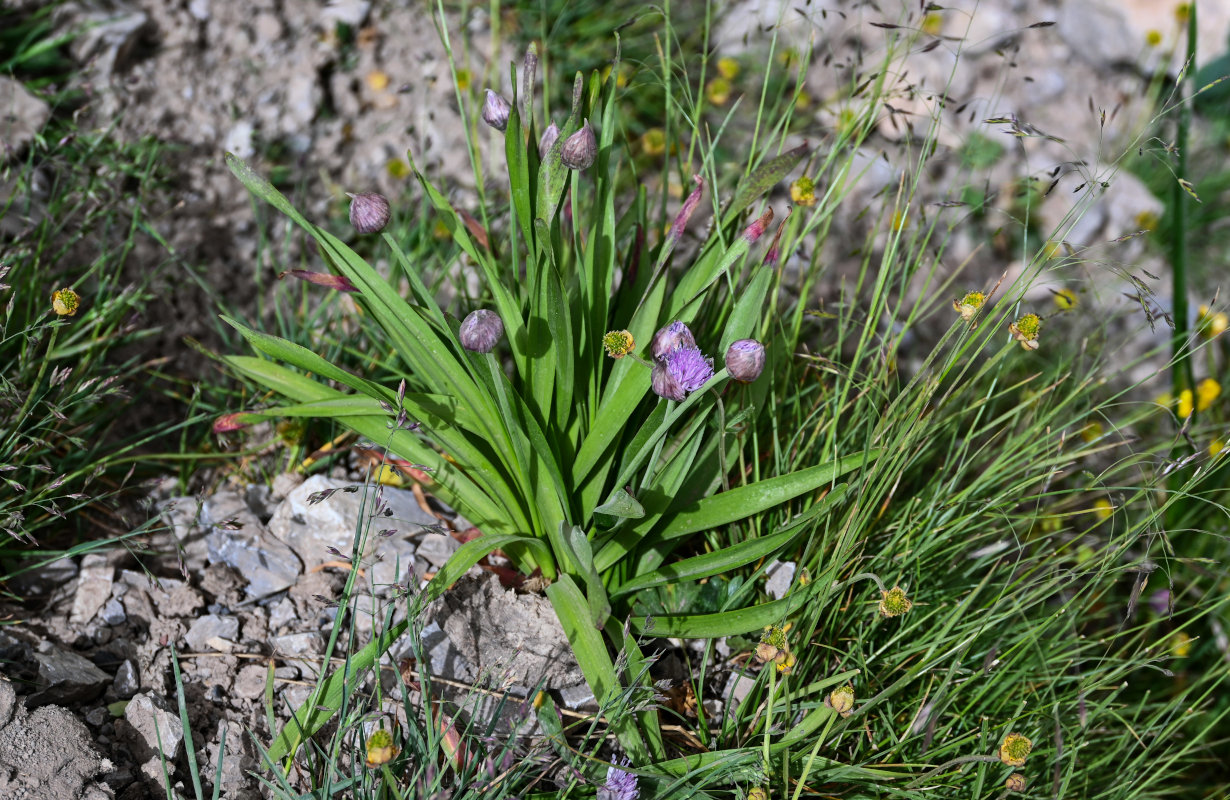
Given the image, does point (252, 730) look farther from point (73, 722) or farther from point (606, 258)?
point (606, 258)

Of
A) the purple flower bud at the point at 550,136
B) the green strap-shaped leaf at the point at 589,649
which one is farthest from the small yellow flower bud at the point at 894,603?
the purple flower bud at the point at 550,136

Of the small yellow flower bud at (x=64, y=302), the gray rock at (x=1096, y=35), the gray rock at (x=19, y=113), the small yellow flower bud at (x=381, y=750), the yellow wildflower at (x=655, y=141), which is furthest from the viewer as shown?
the gray rock at (x=1096, y=35)

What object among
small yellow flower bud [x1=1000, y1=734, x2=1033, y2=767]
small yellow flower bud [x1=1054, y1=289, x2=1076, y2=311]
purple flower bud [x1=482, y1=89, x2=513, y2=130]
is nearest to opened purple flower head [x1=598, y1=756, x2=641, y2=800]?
small yellow flower bud [x1=1000, y1=734, x2=1033, y2=767]

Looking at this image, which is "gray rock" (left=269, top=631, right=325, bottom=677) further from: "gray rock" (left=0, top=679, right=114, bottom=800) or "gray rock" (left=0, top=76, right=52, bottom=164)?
"gray rock" (left=0, top=76, right=52, bottom=164)

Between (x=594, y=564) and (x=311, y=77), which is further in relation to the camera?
(x=311, y=77)

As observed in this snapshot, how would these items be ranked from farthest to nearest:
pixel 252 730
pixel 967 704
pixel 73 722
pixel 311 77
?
pixel 311 77, pixel 967 704, pixel 252 730, pixel 73 722

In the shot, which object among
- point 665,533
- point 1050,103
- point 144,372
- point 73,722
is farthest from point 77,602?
point 1050,103

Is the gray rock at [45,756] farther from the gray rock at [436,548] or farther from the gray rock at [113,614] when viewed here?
the gray rock at [436,548]
